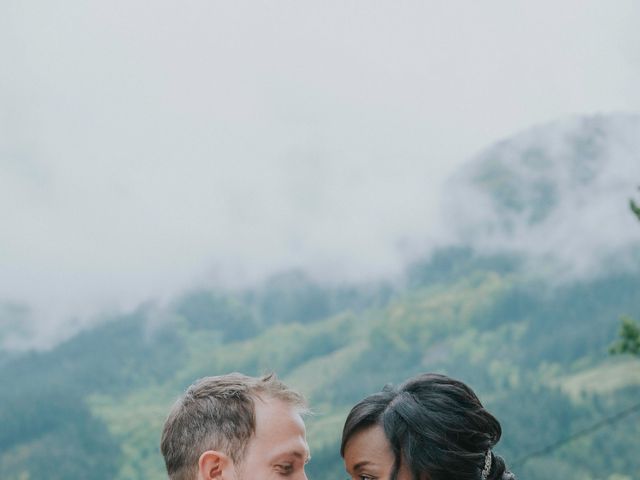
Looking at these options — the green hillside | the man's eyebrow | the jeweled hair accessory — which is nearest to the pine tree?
the jeweled hair accessory

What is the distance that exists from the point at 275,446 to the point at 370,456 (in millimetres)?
508

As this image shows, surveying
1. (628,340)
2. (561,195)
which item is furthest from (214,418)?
(561,195)

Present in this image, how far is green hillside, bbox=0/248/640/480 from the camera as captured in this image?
45.5 meters

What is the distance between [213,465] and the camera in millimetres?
2355

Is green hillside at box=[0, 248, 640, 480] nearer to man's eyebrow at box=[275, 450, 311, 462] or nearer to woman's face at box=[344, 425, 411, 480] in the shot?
woman's face at box=[344, 425, 411, 480]

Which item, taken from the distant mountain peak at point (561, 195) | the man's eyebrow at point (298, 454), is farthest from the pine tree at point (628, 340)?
the distant mountain peak at point (561, 195)

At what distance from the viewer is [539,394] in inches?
1940

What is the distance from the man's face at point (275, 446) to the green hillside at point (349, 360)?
35016 millimetres

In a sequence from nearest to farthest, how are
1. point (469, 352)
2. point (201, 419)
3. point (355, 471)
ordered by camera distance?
point (201, 419) < point (355, 471) < point (469, 352)

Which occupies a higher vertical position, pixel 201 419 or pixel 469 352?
pixel 201 419

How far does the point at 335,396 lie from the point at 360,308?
85.4 feet

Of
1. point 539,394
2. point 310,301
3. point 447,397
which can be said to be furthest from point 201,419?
point 310,301

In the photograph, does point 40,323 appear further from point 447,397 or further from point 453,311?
point 447,397

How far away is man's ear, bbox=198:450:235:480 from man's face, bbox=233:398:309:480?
0.09ft
